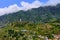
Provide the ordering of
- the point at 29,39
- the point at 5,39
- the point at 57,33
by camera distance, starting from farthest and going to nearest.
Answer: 1. the point at 57,33
2. the point at 5,39
3. the point at 29,39

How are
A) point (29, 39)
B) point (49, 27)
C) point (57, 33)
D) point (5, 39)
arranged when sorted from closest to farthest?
point (29, 39)
point (5, 39)
point (57, 33)
point (49, 27)

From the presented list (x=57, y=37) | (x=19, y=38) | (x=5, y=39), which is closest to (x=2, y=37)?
(x=5, y=39)

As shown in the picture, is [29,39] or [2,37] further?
[2,37]

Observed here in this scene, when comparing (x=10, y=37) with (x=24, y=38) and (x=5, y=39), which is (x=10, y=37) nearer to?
(x=5, y=39)

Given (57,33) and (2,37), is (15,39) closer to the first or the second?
(2,37)

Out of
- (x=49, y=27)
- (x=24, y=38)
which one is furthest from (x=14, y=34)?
(x=49, y=27)

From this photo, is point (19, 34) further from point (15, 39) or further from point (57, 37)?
point (57, 37)

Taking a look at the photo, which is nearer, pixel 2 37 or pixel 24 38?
pixel 24 38

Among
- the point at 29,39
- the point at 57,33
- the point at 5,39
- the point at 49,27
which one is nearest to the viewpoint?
the point at 29,39
